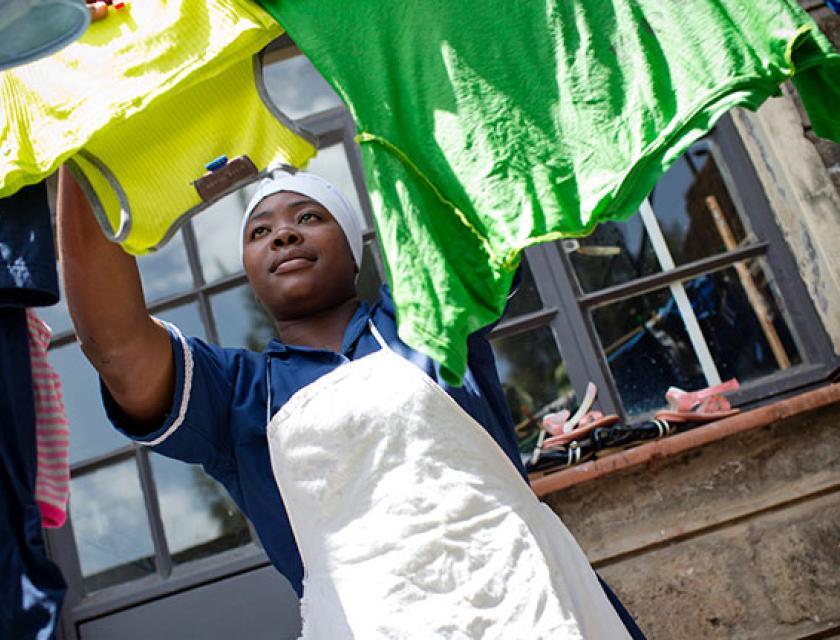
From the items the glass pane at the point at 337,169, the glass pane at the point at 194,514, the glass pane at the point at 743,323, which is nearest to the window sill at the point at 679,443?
the glass pane at the point at 743,323

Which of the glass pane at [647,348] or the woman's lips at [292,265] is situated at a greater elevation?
the woman's lips at [292,265]

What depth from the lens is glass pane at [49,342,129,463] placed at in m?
2.90

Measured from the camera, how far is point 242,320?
297 centimetres

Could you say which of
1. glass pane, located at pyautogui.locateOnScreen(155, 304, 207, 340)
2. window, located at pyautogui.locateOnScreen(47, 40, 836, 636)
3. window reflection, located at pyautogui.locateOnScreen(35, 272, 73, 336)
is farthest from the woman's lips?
window reflection, located at pyautogui.locateOnScreen(35, 272, 73, 336)

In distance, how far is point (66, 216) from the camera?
5.17 feet

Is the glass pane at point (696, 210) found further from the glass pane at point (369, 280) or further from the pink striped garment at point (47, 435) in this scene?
the pink striped garment at point (47, 435)

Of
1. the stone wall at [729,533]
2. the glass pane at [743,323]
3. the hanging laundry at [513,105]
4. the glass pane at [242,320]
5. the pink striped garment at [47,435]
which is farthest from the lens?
the glass pane at [242,320]

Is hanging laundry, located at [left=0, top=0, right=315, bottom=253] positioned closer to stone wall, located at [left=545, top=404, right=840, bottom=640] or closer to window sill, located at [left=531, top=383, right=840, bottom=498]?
window sill, located at [left=531, top=383, right=840, bottom=498]

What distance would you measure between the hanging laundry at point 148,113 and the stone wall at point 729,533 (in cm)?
136

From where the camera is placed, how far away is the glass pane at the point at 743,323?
9.32 ft

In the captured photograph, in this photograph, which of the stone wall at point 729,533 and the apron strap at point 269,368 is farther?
the stone wall at point 729,533

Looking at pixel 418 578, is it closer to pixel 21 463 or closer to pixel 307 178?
pixel 21 463

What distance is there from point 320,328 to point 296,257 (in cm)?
15

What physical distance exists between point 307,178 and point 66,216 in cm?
51
